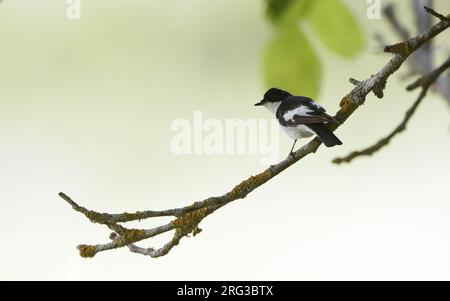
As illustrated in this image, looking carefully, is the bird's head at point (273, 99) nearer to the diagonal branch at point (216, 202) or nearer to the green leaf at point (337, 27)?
the diagonal branch at point (216, 202)

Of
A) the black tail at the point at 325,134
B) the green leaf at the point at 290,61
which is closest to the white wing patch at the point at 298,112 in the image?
the black tail at the point at 325,134

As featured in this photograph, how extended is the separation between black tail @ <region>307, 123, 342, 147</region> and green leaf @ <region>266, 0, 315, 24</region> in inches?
24.9

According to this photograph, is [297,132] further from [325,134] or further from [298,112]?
[325,134]

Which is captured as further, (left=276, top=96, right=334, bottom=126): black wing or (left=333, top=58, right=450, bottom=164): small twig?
(left=276, top=96, right=334, bottom=126): black wing

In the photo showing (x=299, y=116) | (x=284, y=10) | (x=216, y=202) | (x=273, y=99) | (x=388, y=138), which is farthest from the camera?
(x=273, y=99)

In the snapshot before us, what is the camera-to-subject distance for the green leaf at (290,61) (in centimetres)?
61

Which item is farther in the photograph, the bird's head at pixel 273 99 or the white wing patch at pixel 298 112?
the bird's head at pixel 273 99

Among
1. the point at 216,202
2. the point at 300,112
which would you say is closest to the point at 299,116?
the point at 300,112

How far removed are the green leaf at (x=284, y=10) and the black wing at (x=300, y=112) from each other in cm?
71

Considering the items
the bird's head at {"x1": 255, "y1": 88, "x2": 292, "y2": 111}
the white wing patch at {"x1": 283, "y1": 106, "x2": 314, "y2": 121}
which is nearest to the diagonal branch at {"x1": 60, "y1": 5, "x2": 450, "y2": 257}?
the white wing patch at {"x1": 283, "y1": 106, "x2": 314, "y2": 121}

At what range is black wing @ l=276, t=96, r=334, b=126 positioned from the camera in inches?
53.4

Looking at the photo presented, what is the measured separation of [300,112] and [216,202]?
0.58 meters

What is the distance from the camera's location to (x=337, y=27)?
62cm

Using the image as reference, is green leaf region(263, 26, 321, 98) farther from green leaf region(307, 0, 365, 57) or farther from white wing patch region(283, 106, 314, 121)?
white wing patch region(283, 106, 314, 121)
